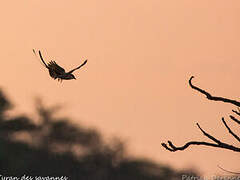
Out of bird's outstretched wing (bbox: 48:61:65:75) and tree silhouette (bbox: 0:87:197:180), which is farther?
tree silhouette (bbox: 0:87:197:180)

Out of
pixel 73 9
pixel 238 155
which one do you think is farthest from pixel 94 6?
pixel 238 155

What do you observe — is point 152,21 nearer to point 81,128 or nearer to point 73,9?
point 73,9

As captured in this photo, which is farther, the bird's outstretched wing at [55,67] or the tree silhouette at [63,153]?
the tree silhouette at [63,153]

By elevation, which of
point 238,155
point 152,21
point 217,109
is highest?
point 152,21

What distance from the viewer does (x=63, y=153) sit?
4.93 meters

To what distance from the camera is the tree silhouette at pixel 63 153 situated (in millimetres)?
4898

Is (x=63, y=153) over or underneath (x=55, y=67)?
over

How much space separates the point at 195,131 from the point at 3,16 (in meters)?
1.79

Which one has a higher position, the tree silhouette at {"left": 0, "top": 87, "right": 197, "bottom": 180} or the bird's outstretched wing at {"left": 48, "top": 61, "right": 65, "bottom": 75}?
the tree silhouette at {"left": 0, "top": 87, "right": 197, "bottom": 180}

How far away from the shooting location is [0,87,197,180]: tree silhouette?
4.90 m

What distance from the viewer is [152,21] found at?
16.3ft

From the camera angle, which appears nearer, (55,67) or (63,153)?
(55,67)

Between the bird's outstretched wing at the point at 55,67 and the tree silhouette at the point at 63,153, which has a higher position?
the tree silhouette at the point at 63,153

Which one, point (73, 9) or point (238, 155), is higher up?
point (73, 9)
